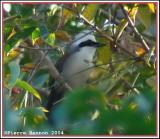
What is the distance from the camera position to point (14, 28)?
2.08 m

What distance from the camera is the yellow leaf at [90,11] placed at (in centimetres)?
194

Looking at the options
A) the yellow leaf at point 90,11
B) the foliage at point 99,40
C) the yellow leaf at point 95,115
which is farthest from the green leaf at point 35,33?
the yellow leaf at point 95,115

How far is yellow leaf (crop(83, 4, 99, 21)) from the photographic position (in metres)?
1.94

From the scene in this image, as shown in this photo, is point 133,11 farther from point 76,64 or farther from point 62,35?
point 76,64

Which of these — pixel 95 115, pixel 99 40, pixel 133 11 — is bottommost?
pixel 95 115

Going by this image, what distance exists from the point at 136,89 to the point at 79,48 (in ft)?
6.38

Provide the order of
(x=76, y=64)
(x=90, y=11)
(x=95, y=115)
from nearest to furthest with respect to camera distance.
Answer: (x=95, y=115) → (x=90, y=11) → (x=76, y=64)

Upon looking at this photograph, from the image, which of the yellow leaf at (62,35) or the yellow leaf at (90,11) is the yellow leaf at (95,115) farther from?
the yellow leaf at (62,35)

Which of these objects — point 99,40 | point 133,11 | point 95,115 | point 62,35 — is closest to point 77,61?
point 62,35

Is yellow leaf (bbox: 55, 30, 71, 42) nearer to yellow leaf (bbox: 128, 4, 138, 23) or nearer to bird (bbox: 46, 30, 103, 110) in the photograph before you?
yellow leaf (bbox: 128, 4, 138, 23)

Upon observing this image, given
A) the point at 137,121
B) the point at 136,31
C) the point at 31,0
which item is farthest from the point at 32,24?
the point at 137,121

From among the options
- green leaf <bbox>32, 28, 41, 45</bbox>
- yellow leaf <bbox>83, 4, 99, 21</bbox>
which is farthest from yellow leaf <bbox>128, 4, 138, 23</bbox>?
green leaf <bbox>32, 28, 41, 45</bbox>

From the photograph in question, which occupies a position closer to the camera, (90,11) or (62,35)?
(90,11)

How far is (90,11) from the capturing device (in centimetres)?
196
